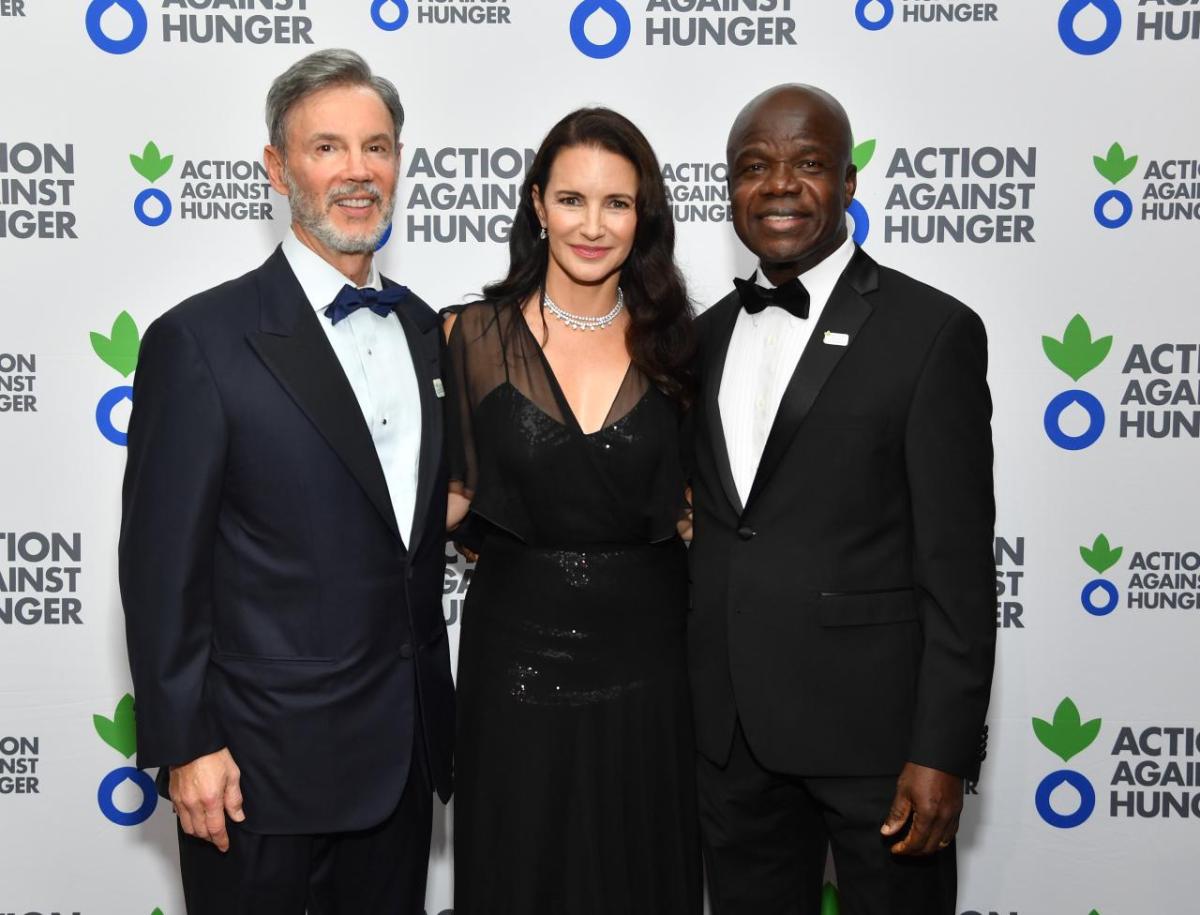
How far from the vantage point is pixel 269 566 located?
6.70 feet

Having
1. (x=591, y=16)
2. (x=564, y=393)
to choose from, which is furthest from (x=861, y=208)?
(x=564, y=393)

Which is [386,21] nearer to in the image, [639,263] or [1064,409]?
[639,263]

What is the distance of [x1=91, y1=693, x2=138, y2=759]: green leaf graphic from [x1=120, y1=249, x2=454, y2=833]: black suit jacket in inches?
55.6

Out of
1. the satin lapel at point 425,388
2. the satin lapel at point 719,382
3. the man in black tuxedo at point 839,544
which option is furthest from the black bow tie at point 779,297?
the satin lapel at point 425,388

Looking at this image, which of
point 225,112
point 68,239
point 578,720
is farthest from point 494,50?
point 578,720

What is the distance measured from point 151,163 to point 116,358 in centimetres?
55

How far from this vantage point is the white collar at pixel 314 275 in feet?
7.08

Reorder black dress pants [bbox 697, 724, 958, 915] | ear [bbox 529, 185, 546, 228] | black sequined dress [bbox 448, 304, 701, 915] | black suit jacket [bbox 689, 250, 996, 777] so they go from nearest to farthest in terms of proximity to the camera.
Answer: black suit jacket [bbox 689, 250, 996, 777]
black dress pants [bbox 697, 724, 958, 915]
black sequined dress [bbox 448, 304, 701, 915]
ear [bbox 529, 185, 546, 228]

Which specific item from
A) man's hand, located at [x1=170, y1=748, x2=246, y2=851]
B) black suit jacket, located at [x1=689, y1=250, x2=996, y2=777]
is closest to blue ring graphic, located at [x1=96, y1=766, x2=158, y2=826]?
man's hand, located at [x1=170, y1=748, x2=246, y2=851]

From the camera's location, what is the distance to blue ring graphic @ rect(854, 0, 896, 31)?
314 cm

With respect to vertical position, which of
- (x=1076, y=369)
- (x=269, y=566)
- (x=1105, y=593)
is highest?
(x=1076, y=369)

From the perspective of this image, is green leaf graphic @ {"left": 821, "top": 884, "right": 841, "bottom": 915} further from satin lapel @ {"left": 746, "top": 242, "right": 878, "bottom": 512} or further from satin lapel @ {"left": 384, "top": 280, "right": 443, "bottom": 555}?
satin lapel @ {"left": 384, "top": 280, "right": 443, "bottom": 555}

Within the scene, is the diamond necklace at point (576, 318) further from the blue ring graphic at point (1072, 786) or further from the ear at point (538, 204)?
the blue ring graphic at point (1072, 786)

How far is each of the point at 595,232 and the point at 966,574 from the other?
3.23ft
